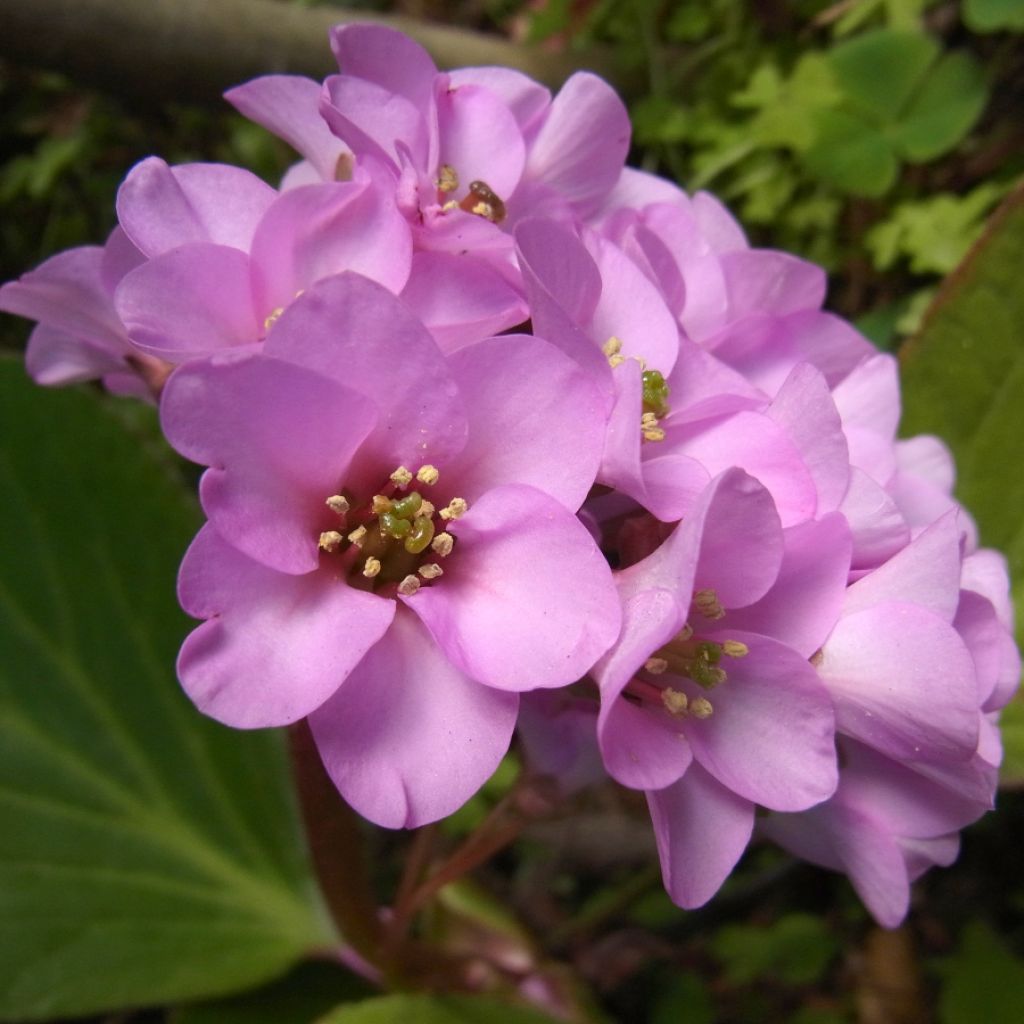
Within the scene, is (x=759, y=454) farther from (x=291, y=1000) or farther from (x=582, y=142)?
(x=291, y=1000)

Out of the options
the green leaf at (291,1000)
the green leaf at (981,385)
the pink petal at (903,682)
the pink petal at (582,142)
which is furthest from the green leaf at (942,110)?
the green leaf at (291,1000)

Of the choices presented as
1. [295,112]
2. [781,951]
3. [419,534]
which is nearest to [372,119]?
[295,112]

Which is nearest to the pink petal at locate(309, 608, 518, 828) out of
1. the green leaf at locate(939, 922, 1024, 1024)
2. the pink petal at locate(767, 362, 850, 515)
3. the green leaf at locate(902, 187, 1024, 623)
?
the pink petal at locate(767, 362, 850, 515)

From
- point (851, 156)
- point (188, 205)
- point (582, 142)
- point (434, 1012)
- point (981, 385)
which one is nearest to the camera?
point (188, 205)

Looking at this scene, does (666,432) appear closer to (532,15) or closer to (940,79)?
(940,79)

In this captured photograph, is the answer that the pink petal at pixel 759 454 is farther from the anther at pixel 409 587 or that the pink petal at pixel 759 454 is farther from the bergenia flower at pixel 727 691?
the anther at pixel 409 587

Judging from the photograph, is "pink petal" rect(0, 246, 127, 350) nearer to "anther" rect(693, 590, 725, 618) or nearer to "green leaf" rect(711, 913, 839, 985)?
"anther" rect(693, 590, 725, 618)
